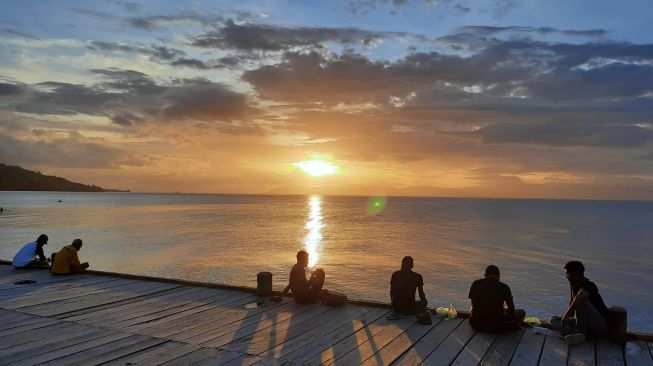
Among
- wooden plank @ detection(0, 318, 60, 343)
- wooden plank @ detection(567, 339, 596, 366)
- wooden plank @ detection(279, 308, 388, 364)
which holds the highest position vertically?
wooden plank @ detection(567, 339, 596, 366)

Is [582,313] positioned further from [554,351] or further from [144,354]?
[144,354]

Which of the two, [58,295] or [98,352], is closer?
[98,352]

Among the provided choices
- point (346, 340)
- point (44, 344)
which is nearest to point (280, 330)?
point (346, 340)

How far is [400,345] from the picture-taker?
332 inches

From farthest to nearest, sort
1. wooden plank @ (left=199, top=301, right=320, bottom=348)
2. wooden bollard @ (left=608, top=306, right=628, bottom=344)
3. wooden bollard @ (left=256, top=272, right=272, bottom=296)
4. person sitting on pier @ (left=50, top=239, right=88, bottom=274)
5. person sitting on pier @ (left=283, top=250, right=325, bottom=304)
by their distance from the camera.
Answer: person sitting on pier @ (left=50, top=239, right=88, bottom=274) → wooden bollard @ (left=256, top=272, right=272, bottom=296) → person sitting on pier @ (left=283, top=250, right=325, bottom=304) → wooden plank @ (left=199, top=301, right=320, bottom=348) → wooden bollard @ (left=608, top=306, right=628, bottom=344)

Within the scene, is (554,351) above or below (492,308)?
below

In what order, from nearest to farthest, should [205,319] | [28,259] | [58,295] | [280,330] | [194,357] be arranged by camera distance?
[194,357] → [280,330] → [205,319] → [58,295] → [28,259]

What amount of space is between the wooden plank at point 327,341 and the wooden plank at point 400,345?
69 centimetres

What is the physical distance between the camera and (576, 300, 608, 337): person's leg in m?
8.40

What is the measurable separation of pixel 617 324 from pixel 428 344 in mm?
3466

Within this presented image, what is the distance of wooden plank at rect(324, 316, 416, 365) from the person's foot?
294 centimetres

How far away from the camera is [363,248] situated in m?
45.9

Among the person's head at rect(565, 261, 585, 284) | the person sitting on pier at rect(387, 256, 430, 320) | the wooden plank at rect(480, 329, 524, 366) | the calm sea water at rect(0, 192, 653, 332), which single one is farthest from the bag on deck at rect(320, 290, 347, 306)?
the calm sea water at rect(0, 192, 653, 332)

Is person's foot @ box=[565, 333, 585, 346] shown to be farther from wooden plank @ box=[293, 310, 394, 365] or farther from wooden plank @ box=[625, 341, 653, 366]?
wooden plank @ box=[293, 310, 394, 365]
